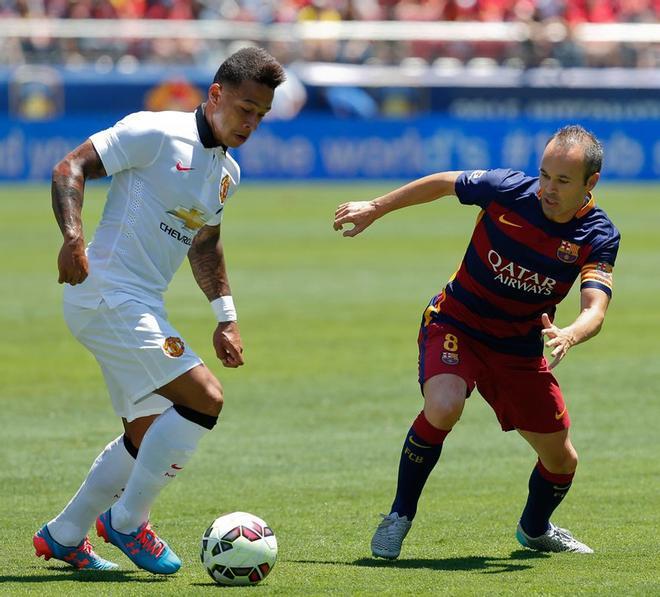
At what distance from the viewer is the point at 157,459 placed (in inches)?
238

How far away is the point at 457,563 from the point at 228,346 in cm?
152

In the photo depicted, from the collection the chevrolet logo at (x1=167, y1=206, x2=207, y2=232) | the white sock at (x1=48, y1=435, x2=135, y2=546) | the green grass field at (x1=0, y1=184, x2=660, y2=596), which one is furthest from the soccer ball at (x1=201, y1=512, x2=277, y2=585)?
the chevrolet logo at (x1=167, y1=206, x2=207, y2=232)

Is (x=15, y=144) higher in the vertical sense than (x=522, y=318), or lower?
lower

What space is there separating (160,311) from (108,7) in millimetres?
30062

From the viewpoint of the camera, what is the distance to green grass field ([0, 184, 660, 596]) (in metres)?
6.21

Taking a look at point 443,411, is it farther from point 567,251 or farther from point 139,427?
point 139,427

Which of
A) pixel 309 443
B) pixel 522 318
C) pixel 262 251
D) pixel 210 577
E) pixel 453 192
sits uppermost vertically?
pixel 453 192

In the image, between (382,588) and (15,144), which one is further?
(15,144)

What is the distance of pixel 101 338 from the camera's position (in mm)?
6148

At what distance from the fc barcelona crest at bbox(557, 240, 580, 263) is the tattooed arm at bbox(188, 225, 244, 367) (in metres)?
1.63

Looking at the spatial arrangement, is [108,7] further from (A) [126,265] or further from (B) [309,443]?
(A) [126,265]

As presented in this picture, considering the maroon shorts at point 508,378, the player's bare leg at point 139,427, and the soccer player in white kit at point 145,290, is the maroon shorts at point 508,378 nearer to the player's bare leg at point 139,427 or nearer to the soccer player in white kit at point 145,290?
the soccer player in white kit at point 145,290

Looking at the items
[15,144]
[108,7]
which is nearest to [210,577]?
[15,144]

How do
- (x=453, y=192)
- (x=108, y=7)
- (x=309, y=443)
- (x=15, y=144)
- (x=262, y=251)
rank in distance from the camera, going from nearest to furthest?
(x=453, y=192) < (x=309, y=443) < (x=262, y=251) < (x=15, y=144) < (x=108, y=7)
